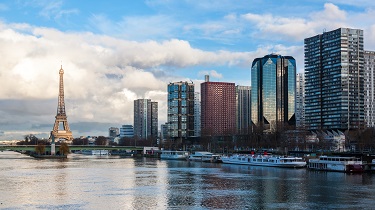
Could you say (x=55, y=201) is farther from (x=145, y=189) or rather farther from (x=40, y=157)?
(x=40, y=157)

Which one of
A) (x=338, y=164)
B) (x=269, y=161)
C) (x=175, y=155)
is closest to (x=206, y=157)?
(x=175, y=155)

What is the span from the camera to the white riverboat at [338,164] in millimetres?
94812

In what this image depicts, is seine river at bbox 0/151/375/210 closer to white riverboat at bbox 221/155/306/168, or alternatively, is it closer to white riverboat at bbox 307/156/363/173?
white riverboat at bbox 307/156/363/173

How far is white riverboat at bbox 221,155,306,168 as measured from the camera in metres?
112

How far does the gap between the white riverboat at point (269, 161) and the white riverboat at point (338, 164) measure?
19.5 feet

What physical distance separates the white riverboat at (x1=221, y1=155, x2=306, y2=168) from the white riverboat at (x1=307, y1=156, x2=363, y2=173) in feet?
19.5

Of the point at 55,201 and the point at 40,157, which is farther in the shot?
the point at 40,157

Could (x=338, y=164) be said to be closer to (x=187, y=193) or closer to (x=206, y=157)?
(x=187, y=193)

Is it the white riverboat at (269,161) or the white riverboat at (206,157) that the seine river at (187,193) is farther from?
the white riverboat at (206,157)

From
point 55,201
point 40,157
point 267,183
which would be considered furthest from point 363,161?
point 40,157

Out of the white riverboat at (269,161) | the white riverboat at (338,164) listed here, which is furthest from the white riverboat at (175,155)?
the white riverboat at (338,164)

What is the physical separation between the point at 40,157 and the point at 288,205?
14928 cm

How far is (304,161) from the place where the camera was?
116m

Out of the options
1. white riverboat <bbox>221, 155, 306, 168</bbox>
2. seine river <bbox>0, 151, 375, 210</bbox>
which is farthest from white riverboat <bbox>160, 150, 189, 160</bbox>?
seine river <bbox>0, 151, 375, 210</bbox>
